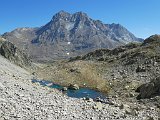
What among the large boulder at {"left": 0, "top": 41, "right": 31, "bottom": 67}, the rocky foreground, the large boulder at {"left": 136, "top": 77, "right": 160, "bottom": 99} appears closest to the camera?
the rocky foreground

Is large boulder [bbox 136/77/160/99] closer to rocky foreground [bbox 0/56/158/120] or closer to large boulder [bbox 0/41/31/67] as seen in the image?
rocky foreground [bbox 0/56/158/120]

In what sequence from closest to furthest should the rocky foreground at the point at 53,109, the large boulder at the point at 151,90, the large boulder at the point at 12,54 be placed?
the rocky foreground at the point at 53,109 < the large boulder at the point at 151,90 < the large boulder at the point at 12,54

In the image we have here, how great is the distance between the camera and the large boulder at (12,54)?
111m

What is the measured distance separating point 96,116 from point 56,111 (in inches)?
150

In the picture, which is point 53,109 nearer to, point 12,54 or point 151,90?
point 151,90

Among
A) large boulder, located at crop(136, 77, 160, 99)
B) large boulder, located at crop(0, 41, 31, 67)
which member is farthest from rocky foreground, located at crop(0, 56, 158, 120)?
large boulder, located at crop(0, 41, 31, 67)

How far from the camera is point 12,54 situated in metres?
113

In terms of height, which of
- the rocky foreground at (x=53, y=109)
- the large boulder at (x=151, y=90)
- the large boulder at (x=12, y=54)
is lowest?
the rocky foreground at (x=53, y=109)

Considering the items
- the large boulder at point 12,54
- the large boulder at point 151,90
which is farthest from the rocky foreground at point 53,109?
the large boulder at point 12,54

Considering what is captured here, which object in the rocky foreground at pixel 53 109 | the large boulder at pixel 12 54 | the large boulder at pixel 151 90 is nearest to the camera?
the rocky foreground at pixel 53 109

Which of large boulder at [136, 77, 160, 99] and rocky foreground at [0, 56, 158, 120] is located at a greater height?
large boulder at [136, 77, 160, 99]

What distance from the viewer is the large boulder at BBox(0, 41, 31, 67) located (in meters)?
111

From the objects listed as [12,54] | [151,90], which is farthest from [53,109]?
[12,54]

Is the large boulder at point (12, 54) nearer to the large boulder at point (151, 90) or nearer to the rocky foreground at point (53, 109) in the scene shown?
the large boulder at point (151, 90)
